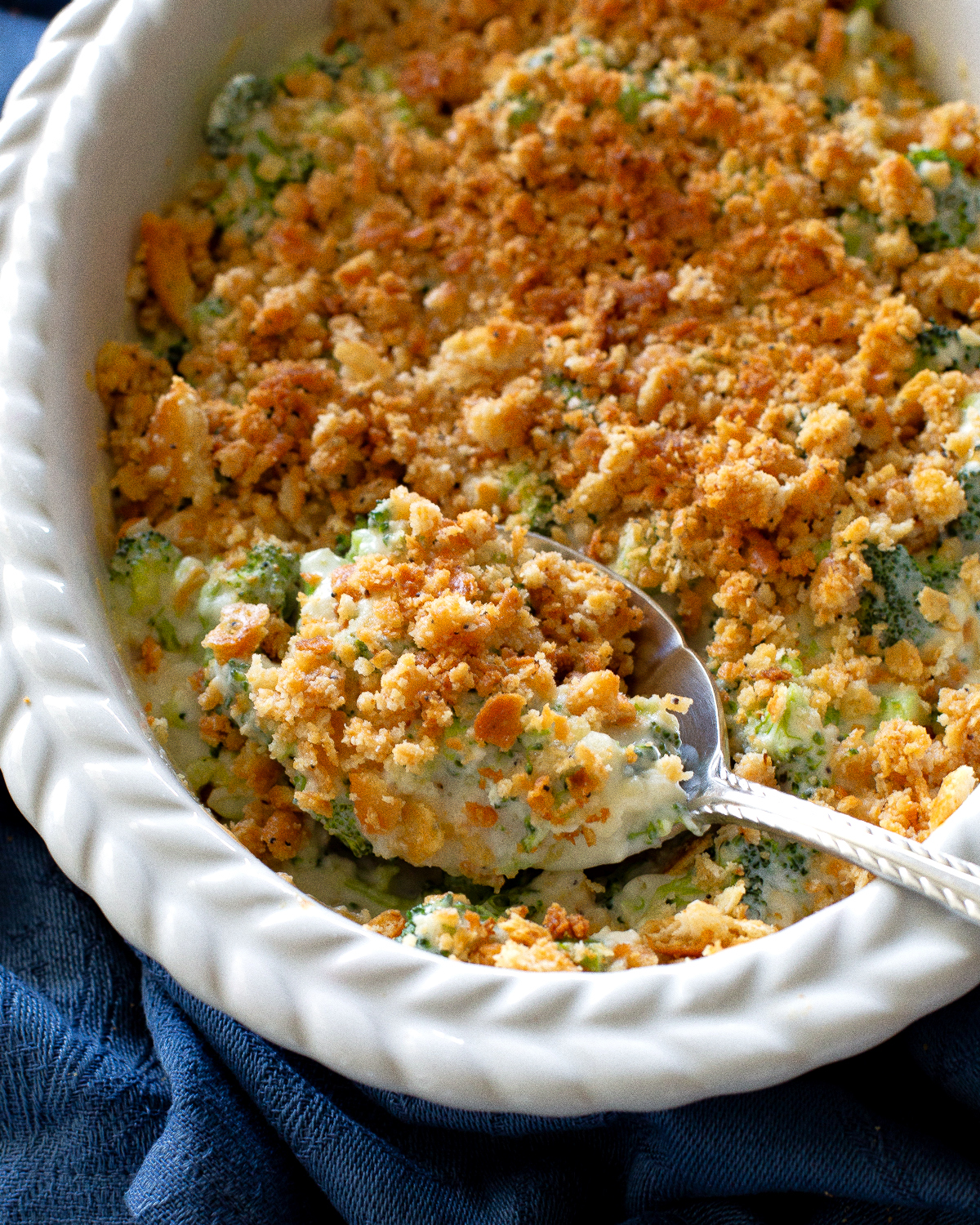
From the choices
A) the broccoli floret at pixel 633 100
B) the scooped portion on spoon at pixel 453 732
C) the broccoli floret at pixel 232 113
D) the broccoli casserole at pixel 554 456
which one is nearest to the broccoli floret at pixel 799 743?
the broccoli casserole at pixel 554 456

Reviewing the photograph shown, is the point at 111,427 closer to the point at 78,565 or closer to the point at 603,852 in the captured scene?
the point at 78,565

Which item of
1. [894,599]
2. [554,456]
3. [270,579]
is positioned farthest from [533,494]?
[894,599]

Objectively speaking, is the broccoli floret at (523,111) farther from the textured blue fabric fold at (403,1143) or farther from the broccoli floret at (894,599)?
the textured blue fabric fold at (403,1143)

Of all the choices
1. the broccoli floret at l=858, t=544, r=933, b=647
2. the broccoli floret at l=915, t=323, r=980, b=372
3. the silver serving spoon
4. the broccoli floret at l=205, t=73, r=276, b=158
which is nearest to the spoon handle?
the silver serving spoon

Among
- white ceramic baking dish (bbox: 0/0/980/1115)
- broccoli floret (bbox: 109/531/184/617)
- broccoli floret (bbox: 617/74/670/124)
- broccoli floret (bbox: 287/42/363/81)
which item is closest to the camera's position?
white ceramic baking dish (bbox: 0/0/980/1115)

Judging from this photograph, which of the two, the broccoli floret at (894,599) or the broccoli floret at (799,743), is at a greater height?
the broccoli floret at (894,599)

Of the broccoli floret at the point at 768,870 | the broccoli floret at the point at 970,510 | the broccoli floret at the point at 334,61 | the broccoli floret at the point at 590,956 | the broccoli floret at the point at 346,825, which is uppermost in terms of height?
the broccoli floret at the point at 334,61

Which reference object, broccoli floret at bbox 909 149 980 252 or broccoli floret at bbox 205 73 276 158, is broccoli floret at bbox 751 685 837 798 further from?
broccoli floret at bbox 205 73 276 158
